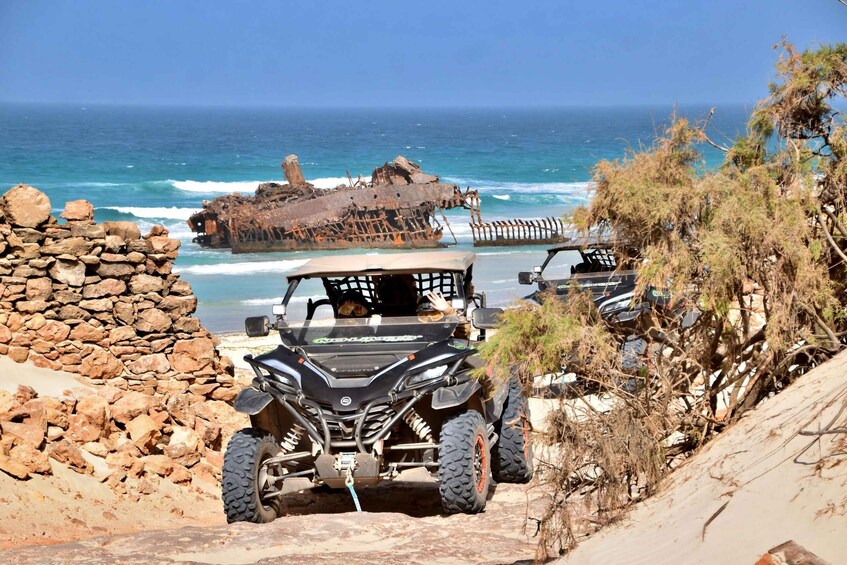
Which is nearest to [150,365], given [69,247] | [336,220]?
[69,247]

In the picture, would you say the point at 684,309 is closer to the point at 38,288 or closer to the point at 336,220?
the point at 38,288

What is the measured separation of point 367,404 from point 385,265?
5.00 ft

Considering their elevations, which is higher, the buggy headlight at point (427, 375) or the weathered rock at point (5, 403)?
the buggy headlight at point (427, 375)

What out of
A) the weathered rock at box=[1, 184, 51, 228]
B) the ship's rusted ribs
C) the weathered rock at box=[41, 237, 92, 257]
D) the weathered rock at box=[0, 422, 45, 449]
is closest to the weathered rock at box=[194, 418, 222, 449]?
the weathered rock at box=[0, 422, 45, 449]

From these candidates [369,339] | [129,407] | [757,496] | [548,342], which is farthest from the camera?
[129,407]

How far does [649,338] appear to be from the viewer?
771cm

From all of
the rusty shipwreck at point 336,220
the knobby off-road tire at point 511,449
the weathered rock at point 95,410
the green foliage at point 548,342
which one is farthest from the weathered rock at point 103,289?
the rusty shipwreck at point 336,220

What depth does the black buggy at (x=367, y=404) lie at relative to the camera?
26.9 ft

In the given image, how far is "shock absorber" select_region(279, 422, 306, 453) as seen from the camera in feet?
28.4

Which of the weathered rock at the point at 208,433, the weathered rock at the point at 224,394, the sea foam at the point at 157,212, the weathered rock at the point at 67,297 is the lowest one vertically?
the weathered rock at the point at 208,433

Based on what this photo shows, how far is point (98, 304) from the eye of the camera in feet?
39.0

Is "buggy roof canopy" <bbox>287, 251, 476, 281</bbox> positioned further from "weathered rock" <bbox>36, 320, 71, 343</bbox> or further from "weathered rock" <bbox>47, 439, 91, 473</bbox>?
"weathered rock" <bbox>36, 320, 71, 343</bbox>

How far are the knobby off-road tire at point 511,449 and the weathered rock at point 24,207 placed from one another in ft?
16.5

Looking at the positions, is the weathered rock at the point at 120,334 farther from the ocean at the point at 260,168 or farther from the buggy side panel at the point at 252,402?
the ocean at the point at 260,168
